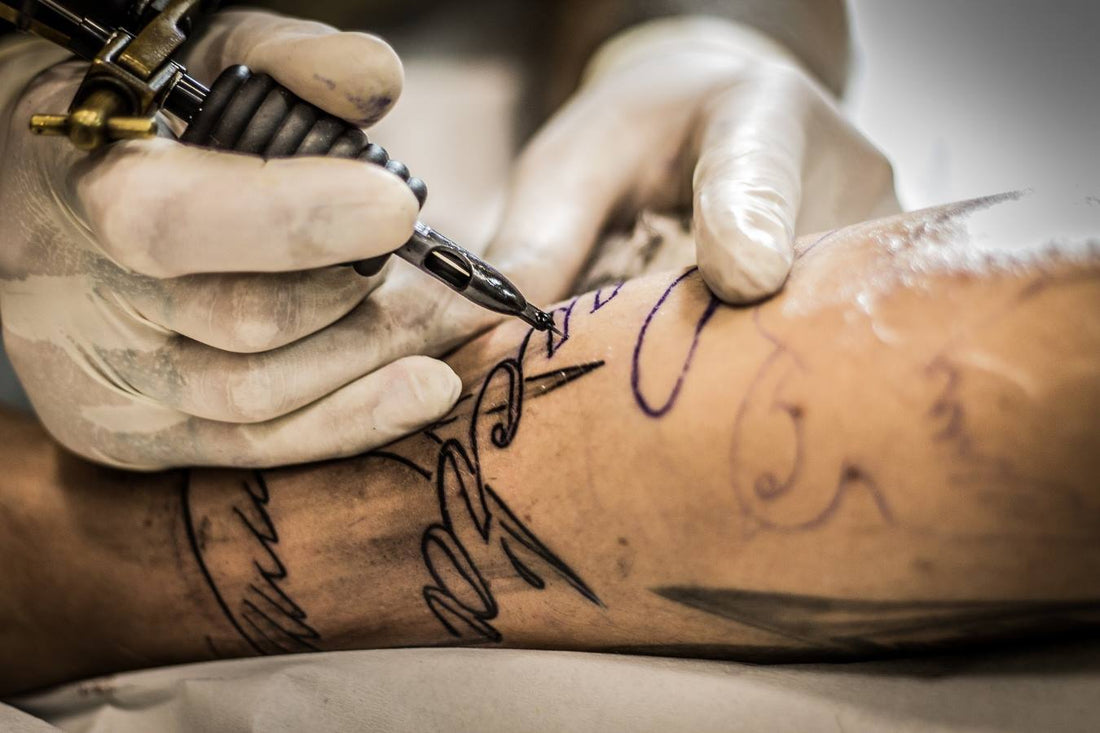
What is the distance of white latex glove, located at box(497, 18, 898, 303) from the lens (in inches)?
47.5

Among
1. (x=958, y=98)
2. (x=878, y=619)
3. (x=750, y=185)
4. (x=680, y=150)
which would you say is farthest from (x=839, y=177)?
(x=878, y=619)

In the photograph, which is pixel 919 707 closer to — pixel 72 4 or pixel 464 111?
pixel 72 4

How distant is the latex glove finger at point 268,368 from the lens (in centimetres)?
98

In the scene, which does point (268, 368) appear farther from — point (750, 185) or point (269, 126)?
point (750, 185)

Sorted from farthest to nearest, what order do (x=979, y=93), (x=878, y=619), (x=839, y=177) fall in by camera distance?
1. (x=979, y=93)
2. (x=839, y=177)
3. (x=878, y=619)

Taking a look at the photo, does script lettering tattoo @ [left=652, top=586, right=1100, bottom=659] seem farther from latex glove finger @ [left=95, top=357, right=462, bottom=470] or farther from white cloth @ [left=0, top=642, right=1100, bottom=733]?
latex glove finger @ [left=95, top=357, right=462, bottom=470]

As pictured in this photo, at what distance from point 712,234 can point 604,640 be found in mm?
500

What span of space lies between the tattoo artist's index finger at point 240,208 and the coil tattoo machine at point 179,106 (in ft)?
0.14

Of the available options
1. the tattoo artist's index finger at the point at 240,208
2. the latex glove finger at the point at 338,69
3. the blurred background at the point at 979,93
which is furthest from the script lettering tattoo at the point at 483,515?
Result: the blurred background at the point at 979,93

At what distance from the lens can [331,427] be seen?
1.01 meters

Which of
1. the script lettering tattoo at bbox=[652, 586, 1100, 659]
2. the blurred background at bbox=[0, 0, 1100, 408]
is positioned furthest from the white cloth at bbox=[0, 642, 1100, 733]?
the blurred background at bbox=[0, 0, 1100, 408]

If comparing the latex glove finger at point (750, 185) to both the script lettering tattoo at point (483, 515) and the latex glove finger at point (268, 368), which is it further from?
the latex glove finger at point (268, 368)

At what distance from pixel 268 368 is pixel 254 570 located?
0.30m

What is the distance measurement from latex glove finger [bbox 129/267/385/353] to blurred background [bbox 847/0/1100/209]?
4.42 ft
